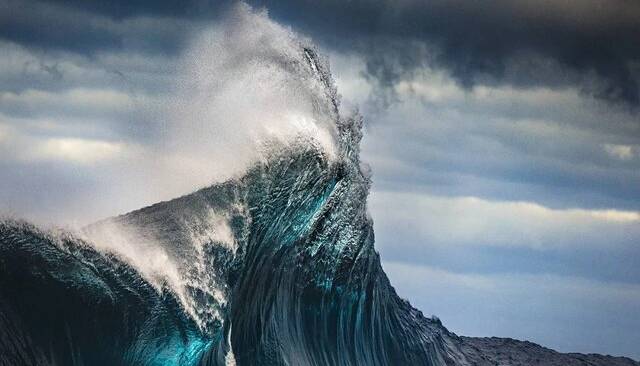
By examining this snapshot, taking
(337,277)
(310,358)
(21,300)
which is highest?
(337,277)

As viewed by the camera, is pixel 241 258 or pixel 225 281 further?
pixel 241 258

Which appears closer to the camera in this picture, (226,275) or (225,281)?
(225,281)

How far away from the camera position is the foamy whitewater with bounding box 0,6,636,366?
1941 centimetres

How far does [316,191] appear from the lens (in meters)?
26.3

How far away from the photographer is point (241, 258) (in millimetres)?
23875

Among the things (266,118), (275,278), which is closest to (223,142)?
(266,118)

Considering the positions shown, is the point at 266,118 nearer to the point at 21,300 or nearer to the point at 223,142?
the point at 223,142

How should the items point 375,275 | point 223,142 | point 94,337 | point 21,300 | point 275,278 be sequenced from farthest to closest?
point 375,275 < point 275,278 < point 223,142 < point 94,337 < point 21,300

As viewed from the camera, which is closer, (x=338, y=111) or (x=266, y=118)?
(x=266, y=118)

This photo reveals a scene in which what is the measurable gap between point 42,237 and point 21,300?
838 mm

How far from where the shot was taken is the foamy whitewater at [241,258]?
19406mm

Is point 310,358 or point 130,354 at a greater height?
point 310,358

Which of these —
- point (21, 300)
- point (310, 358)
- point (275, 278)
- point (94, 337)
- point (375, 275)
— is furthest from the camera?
point (375, 275)

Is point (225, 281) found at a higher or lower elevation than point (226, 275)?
lower
